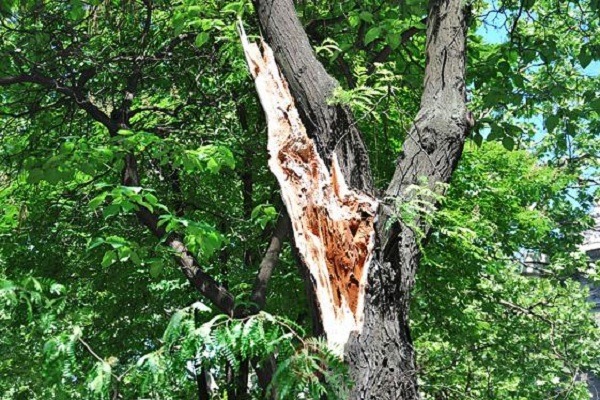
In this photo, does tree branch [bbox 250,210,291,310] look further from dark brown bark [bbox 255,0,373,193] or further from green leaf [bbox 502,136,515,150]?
dark brown bark [bbox 255,0,373,193]

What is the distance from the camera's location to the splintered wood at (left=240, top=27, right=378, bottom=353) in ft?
11.0

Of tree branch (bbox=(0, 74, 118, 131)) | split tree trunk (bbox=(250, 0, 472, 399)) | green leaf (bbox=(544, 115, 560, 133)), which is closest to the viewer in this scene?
split tree trunk (bbox=(250, 0, 472, 399))

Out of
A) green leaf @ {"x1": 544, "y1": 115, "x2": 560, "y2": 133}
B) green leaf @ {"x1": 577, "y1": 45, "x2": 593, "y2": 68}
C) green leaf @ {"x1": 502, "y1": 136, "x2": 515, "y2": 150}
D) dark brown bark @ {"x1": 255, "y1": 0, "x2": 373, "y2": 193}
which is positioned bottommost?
green leaf @ {"x1": 544, "y1": 115, "x2": 560, "y2": 133}

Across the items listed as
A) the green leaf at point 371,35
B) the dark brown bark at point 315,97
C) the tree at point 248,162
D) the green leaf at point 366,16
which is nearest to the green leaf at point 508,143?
the tree at point 248,162

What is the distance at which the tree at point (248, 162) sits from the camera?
332 centimetres

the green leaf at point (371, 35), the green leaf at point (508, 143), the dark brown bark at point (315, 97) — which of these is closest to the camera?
the dark brown bark at point (315, 97)

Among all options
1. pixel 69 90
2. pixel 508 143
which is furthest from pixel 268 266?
pixel 508 143

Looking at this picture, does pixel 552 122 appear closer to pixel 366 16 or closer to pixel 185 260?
pixel 366 16

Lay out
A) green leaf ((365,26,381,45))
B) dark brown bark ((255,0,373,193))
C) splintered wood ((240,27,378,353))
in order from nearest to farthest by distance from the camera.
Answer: splintered wood ((240,27,378,353)) < dark brown bark ((255,0,373,193)) < green leaf ((365,26,381,45))

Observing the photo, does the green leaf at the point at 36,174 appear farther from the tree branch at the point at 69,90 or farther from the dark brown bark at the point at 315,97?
the dark brown bark at the point at 315,97

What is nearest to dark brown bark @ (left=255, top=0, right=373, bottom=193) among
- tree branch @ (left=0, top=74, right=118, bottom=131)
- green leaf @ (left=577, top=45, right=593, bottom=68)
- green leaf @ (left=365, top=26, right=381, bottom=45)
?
green leaf @ (left=365, top=26, right=381, bottom=45)

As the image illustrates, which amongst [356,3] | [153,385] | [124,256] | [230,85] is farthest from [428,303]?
[153,385]

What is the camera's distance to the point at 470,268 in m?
8.84

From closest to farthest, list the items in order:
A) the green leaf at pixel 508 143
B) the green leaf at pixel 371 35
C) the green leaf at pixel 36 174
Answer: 1. the green leaf at pixel 508 143
2. the green leaf at pixel 371 35
3. the green leaf at pixel 36 174
